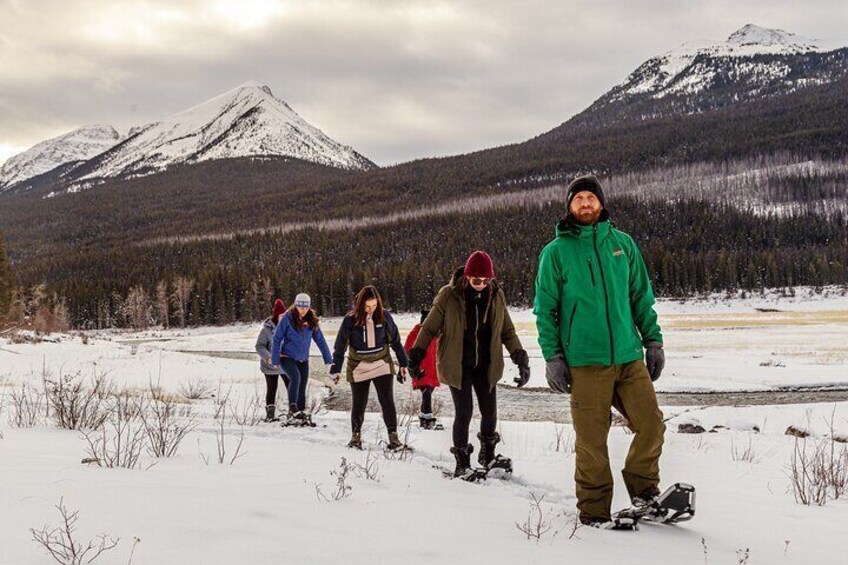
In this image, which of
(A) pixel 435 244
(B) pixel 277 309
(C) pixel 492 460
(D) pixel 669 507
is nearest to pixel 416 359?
(C) pixel 492 460

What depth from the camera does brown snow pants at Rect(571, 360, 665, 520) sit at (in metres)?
3.98

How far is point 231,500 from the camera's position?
12.3 feet

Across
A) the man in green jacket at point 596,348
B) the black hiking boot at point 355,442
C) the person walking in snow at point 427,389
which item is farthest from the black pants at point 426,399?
the man in green jacket at point 596,348

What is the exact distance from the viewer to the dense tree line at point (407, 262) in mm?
83688

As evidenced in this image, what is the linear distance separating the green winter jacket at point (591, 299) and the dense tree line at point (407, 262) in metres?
66.7

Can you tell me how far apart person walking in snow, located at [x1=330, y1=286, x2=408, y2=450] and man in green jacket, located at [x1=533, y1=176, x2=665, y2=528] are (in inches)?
132

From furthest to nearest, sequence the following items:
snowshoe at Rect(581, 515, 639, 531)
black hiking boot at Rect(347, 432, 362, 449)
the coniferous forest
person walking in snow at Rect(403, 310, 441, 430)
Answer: the coniferous forest, person walking in snow at Rect(403, 310, 441, 430), black hiking boot at Rect(347, 432, 362, 449), snowshoe at Rect(581, 515, 639, 531)

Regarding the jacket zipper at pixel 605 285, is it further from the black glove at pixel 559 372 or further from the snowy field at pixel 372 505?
the snowy field at pixel 372 505

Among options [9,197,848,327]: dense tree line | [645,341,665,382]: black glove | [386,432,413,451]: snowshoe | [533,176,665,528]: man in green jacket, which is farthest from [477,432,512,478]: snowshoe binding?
[9,197,848,327]: dense tree line

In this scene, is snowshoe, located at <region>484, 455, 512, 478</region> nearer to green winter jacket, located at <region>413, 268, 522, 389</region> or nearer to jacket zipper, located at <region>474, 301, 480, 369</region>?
green winter jacket, located at <region>413, 268, 522, 389</region>

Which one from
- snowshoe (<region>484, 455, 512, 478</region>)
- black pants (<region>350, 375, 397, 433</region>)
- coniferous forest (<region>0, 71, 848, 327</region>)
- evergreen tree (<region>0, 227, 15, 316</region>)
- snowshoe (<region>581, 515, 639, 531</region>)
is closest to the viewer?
snowshoe (<region>581, 515, 639, 531</region>)

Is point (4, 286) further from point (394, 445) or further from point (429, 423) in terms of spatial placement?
point (394, 445)

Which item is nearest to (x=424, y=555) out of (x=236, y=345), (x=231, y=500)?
(x=231, y=500)

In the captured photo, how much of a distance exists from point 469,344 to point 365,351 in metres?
2.13
